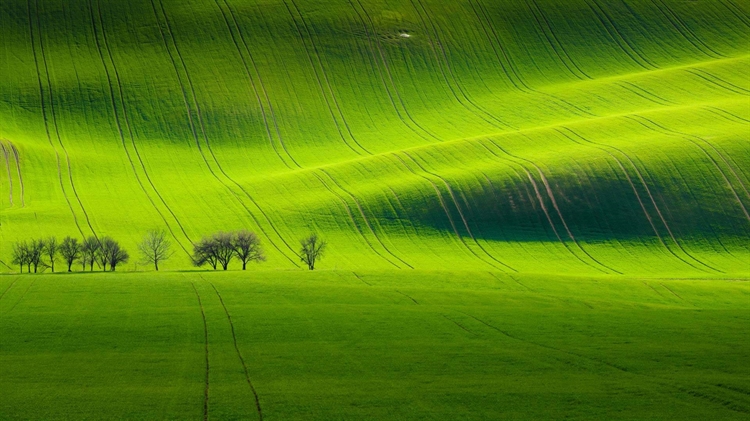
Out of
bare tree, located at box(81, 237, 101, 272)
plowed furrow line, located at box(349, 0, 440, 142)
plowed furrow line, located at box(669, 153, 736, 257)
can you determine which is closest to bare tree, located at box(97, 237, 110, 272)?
bare tree, located at box(81, 237, 101, 272)

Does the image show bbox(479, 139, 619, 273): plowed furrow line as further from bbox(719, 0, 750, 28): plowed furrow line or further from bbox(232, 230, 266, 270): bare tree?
bbox(719, 0, 750, 28): plowed furrow line

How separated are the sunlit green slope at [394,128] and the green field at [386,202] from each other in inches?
14.4

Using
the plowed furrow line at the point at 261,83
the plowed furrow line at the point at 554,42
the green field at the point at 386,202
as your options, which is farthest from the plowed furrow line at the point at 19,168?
the plowed furrow line at the point at 554,42

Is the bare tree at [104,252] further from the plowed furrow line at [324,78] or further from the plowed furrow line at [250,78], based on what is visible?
the plowed furrow line at [324,78]

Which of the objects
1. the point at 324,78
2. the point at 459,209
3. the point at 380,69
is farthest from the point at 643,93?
the point at 459,209

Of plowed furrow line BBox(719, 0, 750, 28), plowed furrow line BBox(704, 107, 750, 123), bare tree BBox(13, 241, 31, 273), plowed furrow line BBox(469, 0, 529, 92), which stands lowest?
bare tree BBox(13, 241, 31, 273)

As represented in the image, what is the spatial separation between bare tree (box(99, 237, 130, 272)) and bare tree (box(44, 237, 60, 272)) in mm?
3051

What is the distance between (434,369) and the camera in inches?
1125

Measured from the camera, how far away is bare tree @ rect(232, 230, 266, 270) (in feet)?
212

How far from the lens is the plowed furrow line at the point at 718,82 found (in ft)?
357

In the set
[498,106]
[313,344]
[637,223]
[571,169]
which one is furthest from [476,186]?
[313,344]

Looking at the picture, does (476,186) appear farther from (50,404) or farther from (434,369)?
(50,404)

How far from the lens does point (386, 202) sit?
267ft

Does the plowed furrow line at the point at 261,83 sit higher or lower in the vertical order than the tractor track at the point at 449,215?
higher
